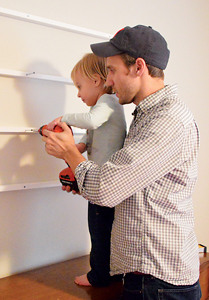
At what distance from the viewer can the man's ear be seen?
111 cm

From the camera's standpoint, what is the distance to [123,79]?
45.5 inches

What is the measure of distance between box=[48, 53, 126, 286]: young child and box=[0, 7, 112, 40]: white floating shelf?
29 cm

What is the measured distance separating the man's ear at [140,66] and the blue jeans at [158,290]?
0.71 metres

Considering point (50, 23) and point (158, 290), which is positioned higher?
point (50, 23)

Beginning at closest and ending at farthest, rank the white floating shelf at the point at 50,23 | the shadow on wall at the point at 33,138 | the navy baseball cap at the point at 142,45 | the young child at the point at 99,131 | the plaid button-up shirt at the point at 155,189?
the plaid button-up shirt at the point at 155,189 < the navy baseball cap at the point at 142,45 < the young child at the point at 99,131 < the white floating shelf at the point at 50,23 < the shadow on wall at the point at 33,138

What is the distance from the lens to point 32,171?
1.68m

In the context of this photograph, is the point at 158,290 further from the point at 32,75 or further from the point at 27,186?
the point at 32,75

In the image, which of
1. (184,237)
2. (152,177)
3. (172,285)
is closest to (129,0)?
(152,177)

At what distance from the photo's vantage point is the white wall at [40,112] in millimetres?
1579

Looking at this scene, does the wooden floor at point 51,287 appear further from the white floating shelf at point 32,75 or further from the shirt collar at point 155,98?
the white floating shelf at point 32,75

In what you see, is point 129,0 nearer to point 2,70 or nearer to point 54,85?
point 54,85

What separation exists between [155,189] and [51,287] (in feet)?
2.63

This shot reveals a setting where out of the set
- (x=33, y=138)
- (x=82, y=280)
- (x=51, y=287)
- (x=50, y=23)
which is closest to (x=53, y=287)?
(x=51, y=287)

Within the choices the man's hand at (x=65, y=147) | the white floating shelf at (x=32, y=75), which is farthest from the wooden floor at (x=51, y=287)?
the white floating shelf at (x=32, y=75)
